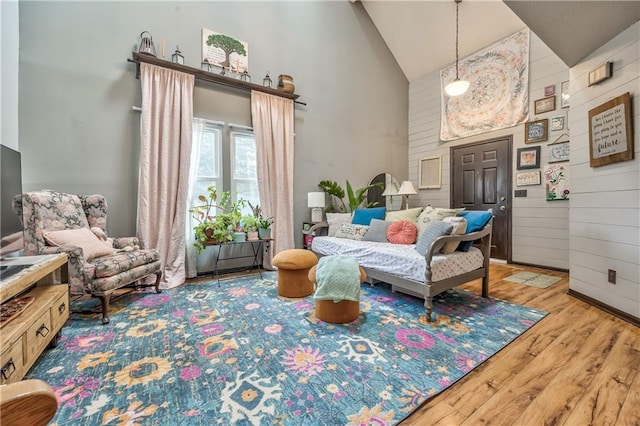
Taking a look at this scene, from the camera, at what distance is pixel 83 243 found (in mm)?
2271

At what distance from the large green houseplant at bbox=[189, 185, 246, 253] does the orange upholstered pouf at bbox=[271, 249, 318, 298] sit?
877 millimetres

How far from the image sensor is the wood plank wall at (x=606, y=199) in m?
2.11

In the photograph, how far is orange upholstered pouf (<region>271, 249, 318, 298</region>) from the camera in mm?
2652

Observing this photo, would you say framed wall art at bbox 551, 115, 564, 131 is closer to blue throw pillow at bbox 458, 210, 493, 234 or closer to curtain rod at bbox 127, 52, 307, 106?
blue throw pillow at bbox 458, 210, 493, 234

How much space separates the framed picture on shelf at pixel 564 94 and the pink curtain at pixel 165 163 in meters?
4.90

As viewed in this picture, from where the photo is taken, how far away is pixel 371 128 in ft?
16.9

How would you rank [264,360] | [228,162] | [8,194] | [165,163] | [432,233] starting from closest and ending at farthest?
[264,360] → [8,194] → [432,233] → [165,163] → [228,162]

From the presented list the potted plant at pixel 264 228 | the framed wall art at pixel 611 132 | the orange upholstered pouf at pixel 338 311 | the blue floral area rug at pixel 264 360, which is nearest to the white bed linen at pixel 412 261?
the blue floral area rug at pixel 264 360

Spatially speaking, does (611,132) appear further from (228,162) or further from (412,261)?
(228,162)

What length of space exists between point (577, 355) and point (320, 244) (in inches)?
102

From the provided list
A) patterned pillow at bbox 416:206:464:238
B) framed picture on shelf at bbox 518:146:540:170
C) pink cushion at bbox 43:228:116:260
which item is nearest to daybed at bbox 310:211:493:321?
patterned pillow at bbox 416:206:464:238

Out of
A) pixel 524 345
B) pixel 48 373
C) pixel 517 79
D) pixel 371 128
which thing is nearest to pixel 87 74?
pixel 48 373

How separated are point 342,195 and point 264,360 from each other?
3.21 meters

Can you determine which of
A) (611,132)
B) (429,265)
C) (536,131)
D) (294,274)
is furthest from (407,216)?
(536,131)
